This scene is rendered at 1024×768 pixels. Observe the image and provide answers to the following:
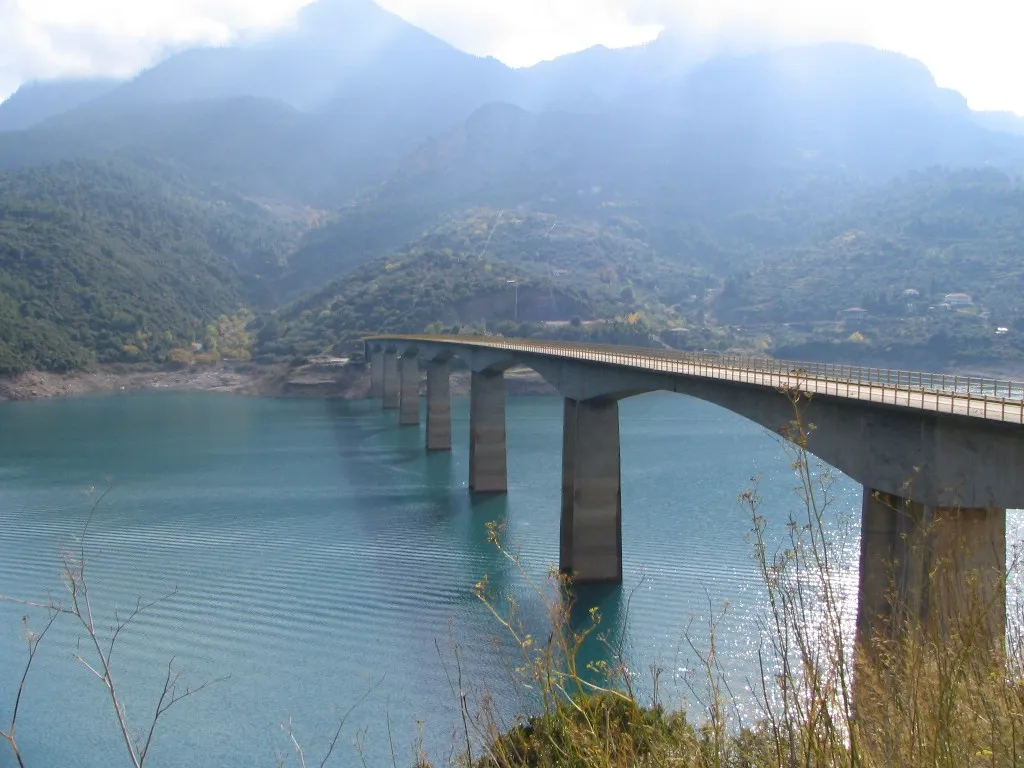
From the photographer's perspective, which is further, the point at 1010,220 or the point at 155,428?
the point at 1010,220

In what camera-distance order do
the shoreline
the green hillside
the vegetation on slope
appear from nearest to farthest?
the vegetation on slope, the shoreline, the green hillside

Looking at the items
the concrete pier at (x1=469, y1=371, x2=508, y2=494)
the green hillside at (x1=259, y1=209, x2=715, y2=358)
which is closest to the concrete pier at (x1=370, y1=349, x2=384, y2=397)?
the green hillside at (x1=259, y1=209, x2=715, y2=358)

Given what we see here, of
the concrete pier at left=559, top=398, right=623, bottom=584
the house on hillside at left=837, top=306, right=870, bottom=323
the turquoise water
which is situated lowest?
the turquoise water

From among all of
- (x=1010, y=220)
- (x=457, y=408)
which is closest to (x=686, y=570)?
(x=457, y=408)

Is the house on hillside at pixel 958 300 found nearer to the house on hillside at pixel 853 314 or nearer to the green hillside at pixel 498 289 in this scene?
the house on hillside at pixel 853 314

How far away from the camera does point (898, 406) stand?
1499 cm

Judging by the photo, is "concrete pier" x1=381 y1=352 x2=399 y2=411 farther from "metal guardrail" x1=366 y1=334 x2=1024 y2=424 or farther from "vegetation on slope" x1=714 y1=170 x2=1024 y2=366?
"metal guardrail" x1=366 y1=334 x2=1024 y2=424

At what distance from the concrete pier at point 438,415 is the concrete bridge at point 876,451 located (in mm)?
19651

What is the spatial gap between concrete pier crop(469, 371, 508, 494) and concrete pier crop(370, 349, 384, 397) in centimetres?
4551

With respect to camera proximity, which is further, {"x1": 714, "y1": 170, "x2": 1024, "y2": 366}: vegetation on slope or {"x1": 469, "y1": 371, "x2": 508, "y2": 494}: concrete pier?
{"x1": 714, "y1": 170, "x2": 1024, "y2": 366}: vegetation on slope

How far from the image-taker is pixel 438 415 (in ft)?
192

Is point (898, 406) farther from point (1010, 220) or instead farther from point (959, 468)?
point (1010, 220)

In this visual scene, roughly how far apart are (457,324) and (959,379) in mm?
93539

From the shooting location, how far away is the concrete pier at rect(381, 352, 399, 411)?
84.1m
